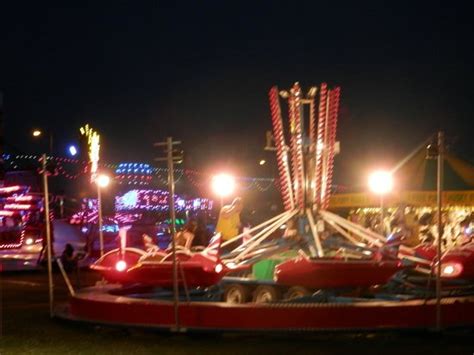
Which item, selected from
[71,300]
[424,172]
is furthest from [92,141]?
[71,300]

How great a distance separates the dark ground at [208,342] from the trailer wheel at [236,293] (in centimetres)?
239

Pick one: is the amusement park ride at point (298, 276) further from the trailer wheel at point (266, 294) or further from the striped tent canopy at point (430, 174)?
the striped tent canopy at point (430, 174)

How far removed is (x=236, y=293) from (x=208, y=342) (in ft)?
9.78

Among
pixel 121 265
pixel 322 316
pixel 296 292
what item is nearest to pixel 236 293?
pixel 296 292

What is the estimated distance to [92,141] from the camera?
39.1 m

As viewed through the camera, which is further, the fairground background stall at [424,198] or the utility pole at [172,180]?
the fairground background stall at [424,198]

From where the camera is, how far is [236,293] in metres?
15.1

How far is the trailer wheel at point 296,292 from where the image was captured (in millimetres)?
14203

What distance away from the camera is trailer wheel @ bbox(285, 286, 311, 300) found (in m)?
14.2

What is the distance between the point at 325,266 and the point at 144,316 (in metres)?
3.17

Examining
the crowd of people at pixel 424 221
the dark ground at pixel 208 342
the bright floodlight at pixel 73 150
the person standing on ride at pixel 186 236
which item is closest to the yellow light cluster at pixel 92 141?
the bright floodlight at pixel 73 150

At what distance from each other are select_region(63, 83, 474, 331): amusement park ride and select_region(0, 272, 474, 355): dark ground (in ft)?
0.64

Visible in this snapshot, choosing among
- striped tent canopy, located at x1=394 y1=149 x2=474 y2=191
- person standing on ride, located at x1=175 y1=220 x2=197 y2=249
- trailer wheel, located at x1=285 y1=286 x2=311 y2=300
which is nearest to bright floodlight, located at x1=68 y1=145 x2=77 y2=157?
striped tent canopy, located at x1=394 y1=149 x2=474 y2=191

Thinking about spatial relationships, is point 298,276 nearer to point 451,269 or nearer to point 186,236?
point 451,269
